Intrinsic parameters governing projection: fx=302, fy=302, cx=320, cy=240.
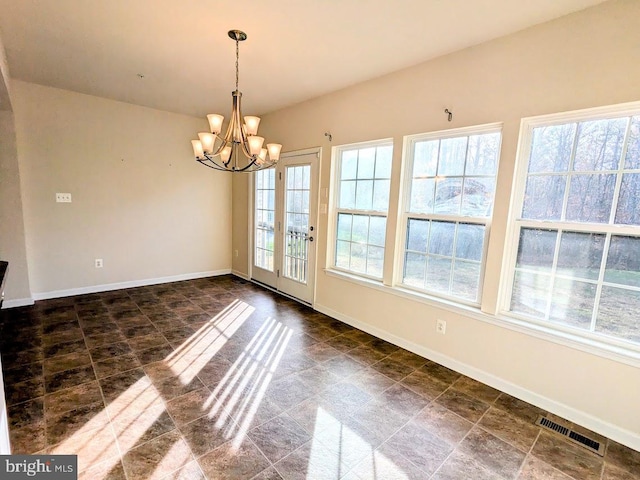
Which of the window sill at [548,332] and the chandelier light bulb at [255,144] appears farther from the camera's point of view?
the chandelier light bulb at [255,144]

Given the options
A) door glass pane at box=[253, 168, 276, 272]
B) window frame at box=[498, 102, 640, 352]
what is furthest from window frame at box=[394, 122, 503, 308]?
door glass pane at box=[253, 168, 276, 272]

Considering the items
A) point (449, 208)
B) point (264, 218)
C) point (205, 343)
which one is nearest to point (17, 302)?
point (205, 343)

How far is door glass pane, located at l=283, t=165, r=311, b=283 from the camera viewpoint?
4078mm

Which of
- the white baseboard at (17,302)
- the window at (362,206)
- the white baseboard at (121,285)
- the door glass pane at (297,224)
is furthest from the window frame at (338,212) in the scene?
the white baseboard at (17,302)

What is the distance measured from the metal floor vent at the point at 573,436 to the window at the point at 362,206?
1716mm

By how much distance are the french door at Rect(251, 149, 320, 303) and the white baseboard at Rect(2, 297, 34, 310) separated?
9.27 feet

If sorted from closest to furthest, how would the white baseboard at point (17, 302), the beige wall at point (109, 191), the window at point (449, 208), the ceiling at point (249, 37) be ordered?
the ceiling at point (249, 37) < the window at point (449, 208) < the white baseboard at point (17, 302) < the beige wall at point (109, 191)

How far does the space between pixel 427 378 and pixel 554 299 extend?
3.69 ft

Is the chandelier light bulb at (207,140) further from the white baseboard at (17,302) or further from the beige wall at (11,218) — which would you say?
the white baseboard at (17,302)

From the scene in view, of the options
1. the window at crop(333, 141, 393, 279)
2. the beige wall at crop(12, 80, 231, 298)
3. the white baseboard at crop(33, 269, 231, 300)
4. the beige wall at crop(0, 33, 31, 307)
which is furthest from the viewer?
the white baseboard at crop(33, 269, 231, 300)

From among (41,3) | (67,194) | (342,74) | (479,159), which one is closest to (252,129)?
(342,74)

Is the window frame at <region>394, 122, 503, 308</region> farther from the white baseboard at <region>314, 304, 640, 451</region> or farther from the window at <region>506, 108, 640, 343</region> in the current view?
the white baseboard at <region>314, 304, 640, 451</region>

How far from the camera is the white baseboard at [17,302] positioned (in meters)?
3.60

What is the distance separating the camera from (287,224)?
4402mm
